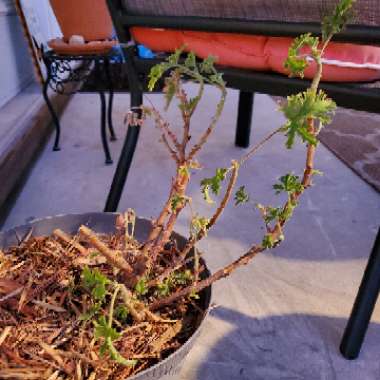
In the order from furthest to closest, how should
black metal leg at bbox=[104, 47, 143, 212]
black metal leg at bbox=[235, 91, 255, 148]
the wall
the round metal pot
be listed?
the wall < black metal leg at bbox=[235, 91, 255, 148] < black metal leg at bbox=[104, 47, 143, 212] < the round metal pot

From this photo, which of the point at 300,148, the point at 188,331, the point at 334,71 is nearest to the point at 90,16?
the point at 300,148

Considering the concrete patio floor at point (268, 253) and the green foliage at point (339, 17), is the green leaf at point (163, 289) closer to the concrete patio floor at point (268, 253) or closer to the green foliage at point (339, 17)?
the concrete patio floor at point (268, 253)

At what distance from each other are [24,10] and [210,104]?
3.98 feet

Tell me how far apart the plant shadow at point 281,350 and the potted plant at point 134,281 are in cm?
28

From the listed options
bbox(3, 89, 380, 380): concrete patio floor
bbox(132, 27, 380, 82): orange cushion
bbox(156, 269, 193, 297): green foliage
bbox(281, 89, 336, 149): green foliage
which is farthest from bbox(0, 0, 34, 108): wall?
bbox(281, 89, 336, 149): green foliage

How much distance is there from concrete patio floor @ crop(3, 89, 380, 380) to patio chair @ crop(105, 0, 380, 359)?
0.35ft

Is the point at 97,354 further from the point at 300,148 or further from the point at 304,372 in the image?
the point at 300,148

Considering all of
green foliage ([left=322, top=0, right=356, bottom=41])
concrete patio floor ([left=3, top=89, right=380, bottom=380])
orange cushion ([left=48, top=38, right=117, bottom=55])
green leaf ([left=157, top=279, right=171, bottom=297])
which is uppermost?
green foliage ([left=322, top=0, right=356, bottom=41])

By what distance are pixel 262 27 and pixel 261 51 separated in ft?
0.28

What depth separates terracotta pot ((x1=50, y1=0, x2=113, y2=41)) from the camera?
83.0 inches

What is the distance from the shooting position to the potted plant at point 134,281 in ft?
1.82

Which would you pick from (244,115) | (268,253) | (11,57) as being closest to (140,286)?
(268,253)

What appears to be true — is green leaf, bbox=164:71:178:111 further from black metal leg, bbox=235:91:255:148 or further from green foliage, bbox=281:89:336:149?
black metal leg, bbox=235:91:255:148

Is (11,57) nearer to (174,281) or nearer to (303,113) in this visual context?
(174,281)
